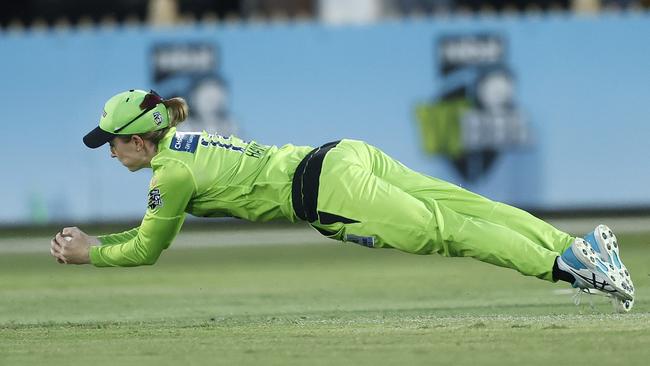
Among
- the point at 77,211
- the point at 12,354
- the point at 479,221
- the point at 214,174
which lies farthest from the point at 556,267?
the point at 77,211

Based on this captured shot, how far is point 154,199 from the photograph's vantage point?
28.2 feet

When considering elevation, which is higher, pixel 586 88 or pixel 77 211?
pixel 586 88

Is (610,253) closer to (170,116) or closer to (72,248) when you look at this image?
(170,116)

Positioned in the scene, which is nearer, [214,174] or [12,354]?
[12,354]

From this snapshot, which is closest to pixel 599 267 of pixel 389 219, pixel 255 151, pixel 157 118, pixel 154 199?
pixel 389 219

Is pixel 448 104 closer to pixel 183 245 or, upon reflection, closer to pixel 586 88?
pixel 586 88

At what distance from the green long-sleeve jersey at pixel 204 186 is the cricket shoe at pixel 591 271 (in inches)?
66.3

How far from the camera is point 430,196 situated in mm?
8859

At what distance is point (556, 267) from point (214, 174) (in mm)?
2106

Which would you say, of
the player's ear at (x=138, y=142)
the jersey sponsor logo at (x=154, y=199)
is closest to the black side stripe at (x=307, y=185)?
the jersey sponsor logo at (x=154, y=199)

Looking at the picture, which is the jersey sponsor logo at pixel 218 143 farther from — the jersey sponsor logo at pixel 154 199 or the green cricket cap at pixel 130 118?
the jersey sponsor logo at pixel 154 199

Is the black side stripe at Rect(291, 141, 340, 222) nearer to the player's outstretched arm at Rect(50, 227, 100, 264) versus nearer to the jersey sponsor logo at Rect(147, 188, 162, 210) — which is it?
the jersey sponsor logo at Rect(147, 188, 162, 210)

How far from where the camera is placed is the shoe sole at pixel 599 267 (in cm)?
851

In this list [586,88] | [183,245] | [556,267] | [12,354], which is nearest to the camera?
[12,354]
